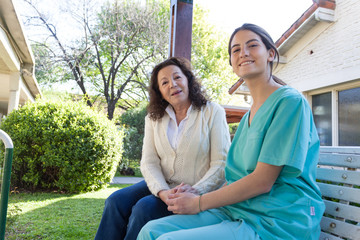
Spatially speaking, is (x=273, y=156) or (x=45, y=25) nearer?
(x=273, y=156)

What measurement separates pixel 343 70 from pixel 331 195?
551cm

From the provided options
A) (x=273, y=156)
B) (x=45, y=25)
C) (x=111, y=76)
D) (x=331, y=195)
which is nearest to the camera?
(x=273, y=156)

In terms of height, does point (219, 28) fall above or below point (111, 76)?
above

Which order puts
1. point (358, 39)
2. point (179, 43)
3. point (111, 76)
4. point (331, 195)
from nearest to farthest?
point (331, 195) < point (179, 43) < point (358, 39) < point (111, 76)

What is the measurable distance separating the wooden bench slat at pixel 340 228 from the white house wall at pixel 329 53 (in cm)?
520

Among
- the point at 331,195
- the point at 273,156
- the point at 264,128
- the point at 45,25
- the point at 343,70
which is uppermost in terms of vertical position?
the point at 45,25

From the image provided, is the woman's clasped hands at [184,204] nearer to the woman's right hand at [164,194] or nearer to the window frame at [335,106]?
the woman's right hand at [164,194]

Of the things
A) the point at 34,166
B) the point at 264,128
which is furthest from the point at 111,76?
the point at 264,128

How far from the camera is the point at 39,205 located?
5.27 metres

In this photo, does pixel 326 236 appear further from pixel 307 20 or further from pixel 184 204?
pixel 307 20

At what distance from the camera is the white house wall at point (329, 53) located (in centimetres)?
627

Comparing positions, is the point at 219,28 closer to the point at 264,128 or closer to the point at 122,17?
the point at 122,17

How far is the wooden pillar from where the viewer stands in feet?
11.3

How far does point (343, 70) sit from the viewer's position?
6277 mm
